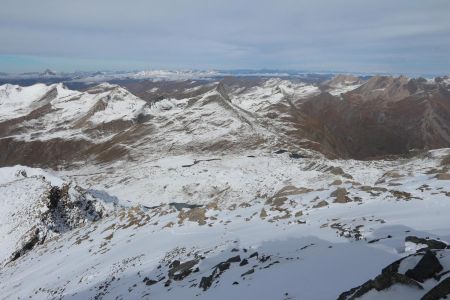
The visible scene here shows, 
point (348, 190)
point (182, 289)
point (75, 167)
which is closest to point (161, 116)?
point (75, 167)

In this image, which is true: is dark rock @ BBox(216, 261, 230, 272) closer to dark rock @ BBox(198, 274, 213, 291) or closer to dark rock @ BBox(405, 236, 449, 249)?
dark rock @ BBox(198, 274, 213, 291)

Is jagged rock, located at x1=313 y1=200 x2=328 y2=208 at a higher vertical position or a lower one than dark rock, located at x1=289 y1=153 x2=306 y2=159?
higher

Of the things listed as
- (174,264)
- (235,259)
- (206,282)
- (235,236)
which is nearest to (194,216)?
(235,236)

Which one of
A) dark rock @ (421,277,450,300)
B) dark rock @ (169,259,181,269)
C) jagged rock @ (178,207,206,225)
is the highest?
dark rock @ (421,277,450,300)

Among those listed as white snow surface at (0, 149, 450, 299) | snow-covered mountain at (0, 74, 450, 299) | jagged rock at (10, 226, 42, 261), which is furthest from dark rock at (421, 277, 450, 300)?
jagged rock at (10, 226, 42, 261)

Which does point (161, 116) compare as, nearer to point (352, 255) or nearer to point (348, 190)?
point (348, 190)

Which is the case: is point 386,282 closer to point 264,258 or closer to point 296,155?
point 264,258
